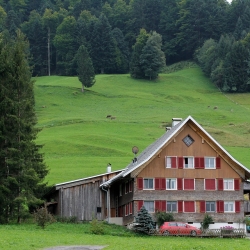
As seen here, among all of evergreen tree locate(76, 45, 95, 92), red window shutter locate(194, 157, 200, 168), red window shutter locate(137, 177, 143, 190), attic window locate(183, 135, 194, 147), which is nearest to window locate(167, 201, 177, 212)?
red window shutter locate(137, 177, 143, 190)

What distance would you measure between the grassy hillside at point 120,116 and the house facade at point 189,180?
55.8 feet

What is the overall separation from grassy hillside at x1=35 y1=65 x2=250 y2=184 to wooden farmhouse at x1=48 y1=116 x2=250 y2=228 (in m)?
16.9

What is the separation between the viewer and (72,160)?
88188 mm

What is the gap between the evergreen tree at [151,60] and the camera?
175750 millimetres

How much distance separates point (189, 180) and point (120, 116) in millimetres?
70318

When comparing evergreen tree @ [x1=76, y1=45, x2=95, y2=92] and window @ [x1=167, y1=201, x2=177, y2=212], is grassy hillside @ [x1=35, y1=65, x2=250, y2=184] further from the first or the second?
window @ [x1=167, y1=201, x2=177, y2=212]

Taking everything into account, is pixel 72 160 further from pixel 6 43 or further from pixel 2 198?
pixel 2 198

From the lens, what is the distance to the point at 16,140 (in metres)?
57.2

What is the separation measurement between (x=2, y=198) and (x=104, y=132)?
5629 cm

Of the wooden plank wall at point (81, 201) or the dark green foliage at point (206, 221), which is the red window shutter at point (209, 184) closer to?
the dark green foliage at point (206, 221)

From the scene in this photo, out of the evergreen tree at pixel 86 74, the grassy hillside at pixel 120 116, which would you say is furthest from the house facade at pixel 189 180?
the evergreen tree at pixel 86 74

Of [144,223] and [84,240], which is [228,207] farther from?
[84,240]

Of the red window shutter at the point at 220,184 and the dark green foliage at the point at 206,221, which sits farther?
the red window shutter at the point at 220,184

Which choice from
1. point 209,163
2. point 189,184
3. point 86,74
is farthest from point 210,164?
point 86,74
